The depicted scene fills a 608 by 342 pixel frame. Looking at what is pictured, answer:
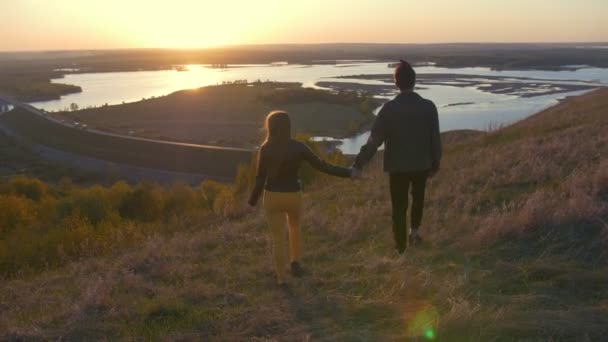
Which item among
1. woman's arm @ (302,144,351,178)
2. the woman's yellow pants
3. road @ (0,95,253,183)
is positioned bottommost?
road @ (0,95,253,183)

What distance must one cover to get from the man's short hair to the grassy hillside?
158 centimetres

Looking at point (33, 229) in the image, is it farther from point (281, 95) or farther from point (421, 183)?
point (281, 95)

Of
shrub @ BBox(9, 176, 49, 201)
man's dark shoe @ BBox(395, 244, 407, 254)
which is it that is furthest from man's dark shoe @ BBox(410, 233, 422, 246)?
shrub @ BBox(9, 176, 49, 201)

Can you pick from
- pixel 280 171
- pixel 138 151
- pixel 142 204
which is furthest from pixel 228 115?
pixel 280 171

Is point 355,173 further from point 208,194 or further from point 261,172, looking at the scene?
point 208,194

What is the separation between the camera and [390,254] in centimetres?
591

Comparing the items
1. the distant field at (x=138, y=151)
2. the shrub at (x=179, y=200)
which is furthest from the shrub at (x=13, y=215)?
the distant field at (x=138, y=151)

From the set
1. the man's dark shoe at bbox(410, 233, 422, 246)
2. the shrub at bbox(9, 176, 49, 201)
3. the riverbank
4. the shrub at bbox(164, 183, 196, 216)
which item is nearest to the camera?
the man's dark shoe at bbox(410, 233, 422, 246)

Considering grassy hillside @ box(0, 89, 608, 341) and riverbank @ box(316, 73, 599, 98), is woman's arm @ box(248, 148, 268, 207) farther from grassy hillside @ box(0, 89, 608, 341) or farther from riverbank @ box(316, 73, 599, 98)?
riverbank @ box(316, 73, 599, 98)

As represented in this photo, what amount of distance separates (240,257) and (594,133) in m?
8.89

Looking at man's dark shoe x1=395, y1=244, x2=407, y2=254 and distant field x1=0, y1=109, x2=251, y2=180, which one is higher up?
man's dark shoe x1=395, y1=244, x2=407, y2=254

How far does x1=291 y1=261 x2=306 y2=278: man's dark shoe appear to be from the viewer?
5.50 metres

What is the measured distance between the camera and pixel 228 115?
216 ft

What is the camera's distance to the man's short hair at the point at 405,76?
5.21 metres
